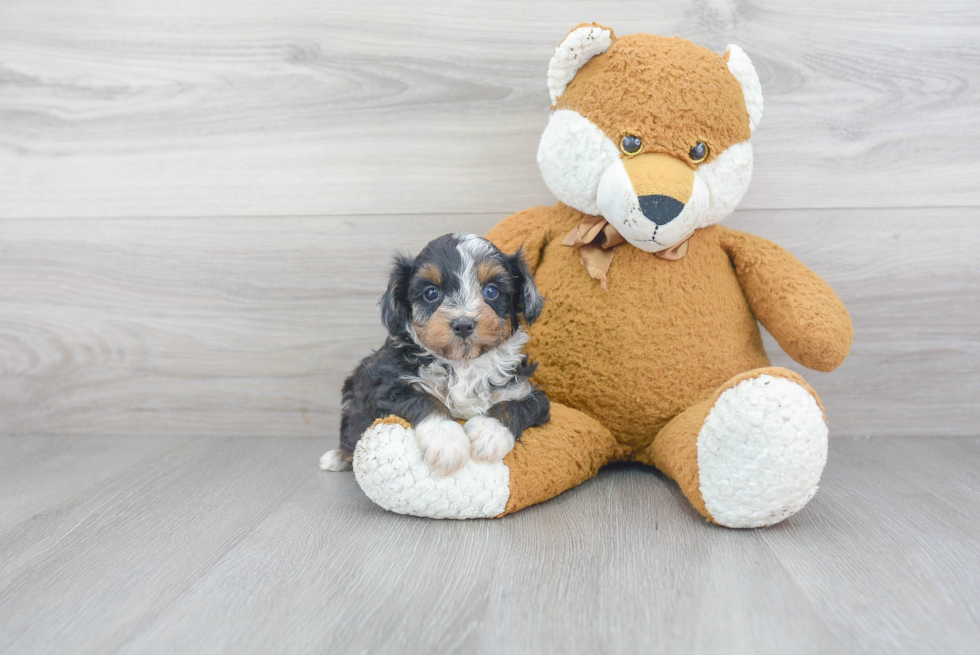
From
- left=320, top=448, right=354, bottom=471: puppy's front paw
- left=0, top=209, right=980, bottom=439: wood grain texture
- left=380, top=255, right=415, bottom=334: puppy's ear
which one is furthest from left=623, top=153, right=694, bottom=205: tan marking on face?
left=320, top=448, right=354, bottom=471: puppy's front paw

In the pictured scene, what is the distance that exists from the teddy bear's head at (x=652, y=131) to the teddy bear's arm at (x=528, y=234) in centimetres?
17

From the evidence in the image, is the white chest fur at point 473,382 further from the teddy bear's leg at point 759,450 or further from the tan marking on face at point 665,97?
the tan marking on face at point 665,97

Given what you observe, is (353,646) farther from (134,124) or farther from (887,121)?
(887,121)

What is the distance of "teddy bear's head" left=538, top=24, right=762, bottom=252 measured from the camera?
4.77 feet

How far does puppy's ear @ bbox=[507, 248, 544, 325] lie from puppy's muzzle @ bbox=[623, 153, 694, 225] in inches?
10.6

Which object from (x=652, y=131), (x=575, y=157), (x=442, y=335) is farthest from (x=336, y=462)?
(x=652, y=131)

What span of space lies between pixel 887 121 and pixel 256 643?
1.98 meters

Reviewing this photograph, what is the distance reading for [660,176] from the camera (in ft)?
4.70

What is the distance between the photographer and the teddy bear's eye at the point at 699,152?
1.49m

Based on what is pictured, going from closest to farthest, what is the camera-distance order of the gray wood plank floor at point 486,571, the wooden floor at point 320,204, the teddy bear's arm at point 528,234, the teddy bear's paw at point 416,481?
the gray wood plank floor at point 486,571, the teddy bear's paw at point 416,481, the teddy bear's arm at point 528,234, the wooden floor at point 320,204

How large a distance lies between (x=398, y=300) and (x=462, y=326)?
0.20 meters

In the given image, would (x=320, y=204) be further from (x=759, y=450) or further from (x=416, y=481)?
(x=759, y=450)

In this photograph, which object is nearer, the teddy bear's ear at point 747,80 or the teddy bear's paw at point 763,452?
the teddy bear's paw at point 763,452

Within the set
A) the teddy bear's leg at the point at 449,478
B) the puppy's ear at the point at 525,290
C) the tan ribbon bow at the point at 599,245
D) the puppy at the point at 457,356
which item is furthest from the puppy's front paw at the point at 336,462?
the tan ribbon bow at the point at 599,245
